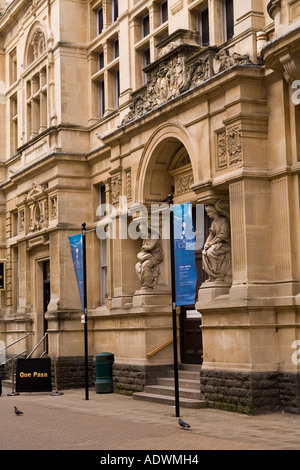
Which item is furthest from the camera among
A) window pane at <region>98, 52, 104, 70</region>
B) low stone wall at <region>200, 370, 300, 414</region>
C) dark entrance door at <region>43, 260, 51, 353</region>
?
dark entrance door at <region>43, 260, 51, 353</region>

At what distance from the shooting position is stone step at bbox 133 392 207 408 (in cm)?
1836

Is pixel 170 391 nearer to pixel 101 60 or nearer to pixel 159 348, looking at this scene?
pixel 159 348

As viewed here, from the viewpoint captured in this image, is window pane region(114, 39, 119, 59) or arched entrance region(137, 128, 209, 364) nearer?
arched entrance region(137, 128, 209, 364)

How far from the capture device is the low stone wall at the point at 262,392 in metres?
16.7

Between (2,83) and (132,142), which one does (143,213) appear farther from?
(2,83)

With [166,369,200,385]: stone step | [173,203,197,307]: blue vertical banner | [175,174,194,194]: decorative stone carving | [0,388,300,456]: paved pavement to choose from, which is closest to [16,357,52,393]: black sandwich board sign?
[0,388,300,456]: paved pavement

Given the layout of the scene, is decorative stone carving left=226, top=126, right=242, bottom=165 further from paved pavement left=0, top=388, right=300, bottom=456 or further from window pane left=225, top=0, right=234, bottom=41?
paved pavement left=0, top=388, right=300, bottom=456

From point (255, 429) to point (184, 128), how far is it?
8.66 metres

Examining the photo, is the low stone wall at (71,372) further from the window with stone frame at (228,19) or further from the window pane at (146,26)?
the window with stone frame at (228,19)

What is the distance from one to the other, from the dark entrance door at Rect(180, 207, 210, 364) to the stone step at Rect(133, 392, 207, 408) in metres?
1.65

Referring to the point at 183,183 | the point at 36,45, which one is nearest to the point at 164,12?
the point at 183,183

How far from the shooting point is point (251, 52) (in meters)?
18.3

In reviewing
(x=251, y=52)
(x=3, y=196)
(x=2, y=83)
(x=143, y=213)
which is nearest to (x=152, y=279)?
(x=143, y=213)
